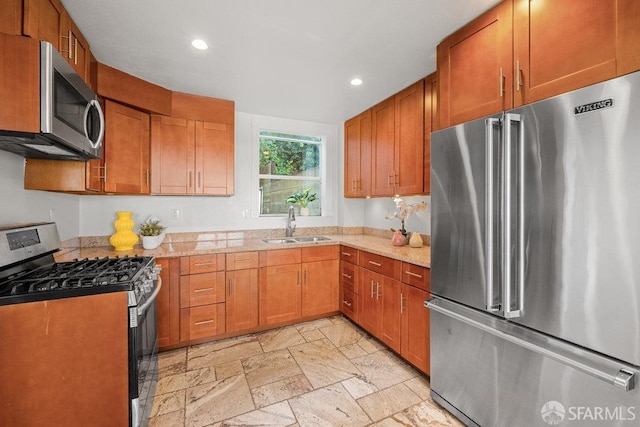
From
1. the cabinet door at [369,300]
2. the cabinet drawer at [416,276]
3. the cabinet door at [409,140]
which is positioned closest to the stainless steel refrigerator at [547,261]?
the cabinet drawer at [416,276]

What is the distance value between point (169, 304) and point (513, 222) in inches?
104

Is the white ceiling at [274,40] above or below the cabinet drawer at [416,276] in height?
above

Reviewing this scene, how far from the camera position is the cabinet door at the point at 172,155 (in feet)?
8.82

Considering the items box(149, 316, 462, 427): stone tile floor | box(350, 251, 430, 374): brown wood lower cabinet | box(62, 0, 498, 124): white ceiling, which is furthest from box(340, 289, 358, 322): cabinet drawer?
box(62, 0, 498, 124): white ceiling

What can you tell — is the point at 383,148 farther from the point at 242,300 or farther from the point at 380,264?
the point at 242,300

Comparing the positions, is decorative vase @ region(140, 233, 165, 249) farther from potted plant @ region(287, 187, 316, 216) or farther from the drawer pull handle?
the drawer pull handle

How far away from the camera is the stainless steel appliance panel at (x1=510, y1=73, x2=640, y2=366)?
3.39ft

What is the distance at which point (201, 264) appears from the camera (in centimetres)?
256

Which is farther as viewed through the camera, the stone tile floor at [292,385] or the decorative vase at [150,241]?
the decorative vase at [150,241]

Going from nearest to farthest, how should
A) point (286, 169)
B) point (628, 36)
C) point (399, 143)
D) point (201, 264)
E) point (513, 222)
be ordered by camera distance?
point (628, 36) < point (513, 222) < point (201, 264) < point (399, 143) < point (286, 169)

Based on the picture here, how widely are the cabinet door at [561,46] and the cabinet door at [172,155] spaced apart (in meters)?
2.75

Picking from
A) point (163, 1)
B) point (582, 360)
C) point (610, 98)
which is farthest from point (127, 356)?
point (610, 98)

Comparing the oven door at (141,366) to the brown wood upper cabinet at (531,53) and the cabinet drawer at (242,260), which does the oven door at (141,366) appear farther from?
the brown wood upper cabinet at (531,53)

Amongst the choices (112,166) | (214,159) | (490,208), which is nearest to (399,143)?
(490,208)
